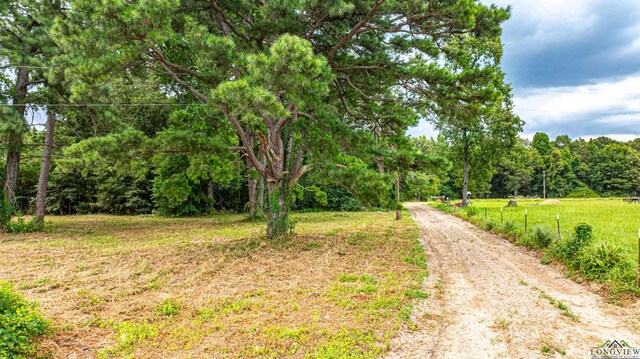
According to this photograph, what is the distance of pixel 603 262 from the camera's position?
5.41m

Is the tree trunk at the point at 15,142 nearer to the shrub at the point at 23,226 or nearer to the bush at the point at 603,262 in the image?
the shrub at the point at 23,226

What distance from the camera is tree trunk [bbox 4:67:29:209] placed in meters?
11.3

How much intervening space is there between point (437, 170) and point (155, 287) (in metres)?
6.54

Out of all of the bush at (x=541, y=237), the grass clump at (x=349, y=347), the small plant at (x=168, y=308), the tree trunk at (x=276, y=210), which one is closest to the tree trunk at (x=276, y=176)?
the tree trunk at (x=276, y=210)

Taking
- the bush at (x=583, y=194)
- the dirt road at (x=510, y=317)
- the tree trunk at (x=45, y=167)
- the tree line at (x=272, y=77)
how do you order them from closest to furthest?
the dirt road at (x=510, y=317) → the tree line at (x=272, y=77) → the tree trunk at (x=45, y=167) → the bush at (x=583, y=194)

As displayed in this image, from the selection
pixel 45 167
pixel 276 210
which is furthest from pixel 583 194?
pixel 45 167

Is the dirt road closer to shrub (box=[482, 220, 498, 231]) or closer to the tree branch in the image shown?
shrub (box=[482, 220, 498, 231])

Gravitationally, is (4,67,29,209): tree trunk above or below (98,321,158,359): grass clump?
above

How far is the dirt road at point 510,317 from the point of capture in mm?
3240

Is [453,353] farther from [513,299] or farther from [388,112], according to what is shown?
[388,112]

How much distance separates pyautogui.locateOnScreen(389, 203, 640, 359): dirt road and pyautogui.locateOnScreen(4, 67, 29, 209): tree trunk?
45.6 feet

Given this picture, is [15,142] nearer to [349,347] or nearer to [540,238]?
[349,347]

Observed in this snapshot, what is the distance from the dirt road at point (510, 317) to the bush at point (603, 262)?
419 mm

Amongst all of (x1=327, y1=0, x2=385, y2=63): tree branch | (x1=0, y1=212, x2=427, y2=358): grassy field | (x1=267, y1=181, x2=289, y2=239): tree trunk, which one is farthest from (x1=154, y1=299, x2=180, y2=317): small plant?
(x1=327, y1=0, x2=385, y2=63): tree branch
